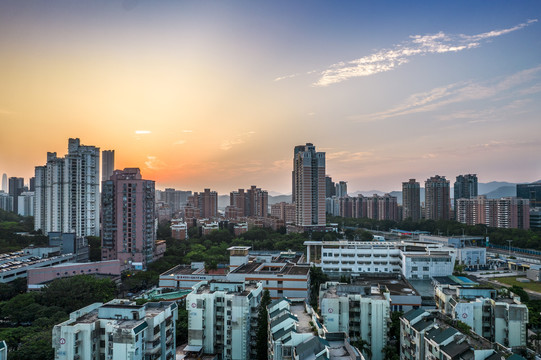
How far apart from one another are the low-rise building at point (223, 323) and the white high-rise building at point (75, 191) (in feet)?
62.7

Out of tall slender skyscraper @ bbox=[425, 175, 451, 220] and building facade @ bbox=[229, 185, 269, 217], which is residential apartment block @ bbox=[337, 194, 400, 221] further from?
building facade @ bbox=[229, 185, 269, 217]

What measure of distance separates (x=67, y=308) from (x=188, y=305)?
663 cm

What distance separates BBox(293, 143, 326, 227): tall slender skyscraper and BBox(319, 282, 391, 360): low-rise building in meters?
22.6

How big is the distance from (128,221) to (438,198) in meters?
33.3

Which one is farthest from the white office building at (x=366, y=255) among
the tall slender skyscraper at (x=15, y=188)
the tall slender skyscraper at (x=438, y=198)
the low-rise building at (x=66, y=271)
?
the tall slender skyscraper at (x=15, y=188)

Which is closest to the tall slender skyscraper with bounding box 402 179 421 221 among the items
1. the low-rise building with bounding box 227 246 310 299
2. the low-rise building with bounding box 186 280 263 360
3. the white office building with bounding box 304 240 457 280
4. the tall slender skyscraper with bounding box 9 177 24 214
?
the white office building with bounding box 304 240 457 280

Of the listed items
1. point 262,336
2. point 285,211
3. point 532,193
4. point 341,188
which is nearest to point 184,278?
point 262,336

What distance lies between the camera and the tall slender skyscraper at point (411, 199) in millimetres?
44188

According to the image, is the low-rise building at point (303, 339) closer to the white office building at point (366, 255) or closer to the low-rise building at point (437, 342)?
the low-rise building at point (437, 342)

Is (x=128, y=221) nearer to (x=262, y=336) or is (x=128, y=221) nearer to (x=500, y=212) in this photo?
(x=262, y=336)

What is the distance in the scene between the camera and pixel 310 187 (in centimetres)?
3138

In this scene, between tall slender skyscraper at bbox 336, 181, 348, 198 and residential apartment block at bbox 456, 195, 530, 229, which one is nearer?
residential apartment block at bbox 456, 195, 530, 229

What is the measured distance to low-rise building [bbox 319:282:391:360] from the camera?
27.7 feet

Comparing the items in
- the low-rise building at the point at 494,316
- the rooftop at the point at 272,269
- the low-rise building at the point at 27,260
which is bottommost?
the low-rise building at the point at 27,260
